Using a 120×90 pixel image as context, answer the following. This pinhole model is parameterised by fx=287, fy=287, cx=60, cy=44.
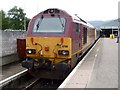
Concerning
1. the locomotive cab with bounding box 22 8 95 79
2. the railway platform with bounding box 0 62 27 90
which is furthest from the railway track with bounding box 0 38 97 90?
the locomotive cab with bounding box 22 8 95 79

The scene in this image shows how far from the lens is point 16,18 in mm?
83688

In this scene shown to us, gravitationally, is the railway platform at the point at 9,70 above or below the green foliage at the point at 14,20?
below

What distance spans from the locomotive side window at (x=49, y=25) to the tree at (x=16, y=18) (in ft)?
217

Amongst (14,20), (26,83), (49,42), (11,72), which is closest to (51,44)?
(49,42)

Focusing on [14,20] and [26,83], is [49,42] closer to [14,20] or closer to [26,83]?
[26,83]

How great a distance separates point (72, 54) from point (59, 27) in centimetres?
119

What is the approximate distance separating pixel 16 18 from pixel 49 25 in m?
73.6

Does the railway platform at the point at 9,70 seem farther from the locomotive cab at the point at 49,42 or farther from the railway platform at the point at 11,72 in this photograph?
the locomotive cab at the point at 49,42

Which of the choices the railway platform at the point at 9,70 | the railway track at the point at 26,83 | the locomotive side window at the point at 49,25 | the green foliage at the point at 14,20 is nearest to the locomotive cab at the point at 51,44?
the locomotive side window at the point at 49,25

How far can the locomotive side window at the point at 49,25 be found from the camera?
445 inches

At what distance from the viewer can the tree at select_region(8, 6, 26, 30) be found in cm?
7844

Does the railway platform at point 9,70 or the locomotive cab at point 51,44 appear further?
→ the railway platform at point 9,70

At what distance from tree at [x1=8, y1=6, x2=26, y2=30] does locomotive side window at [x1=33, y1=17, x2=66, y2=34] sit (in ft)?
217

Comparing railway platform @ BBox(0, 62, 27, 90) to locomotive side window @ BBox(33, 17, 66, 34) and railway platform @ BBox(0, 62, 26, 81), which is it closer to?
railway platform @ BBox(0, 62, 26, 81)
